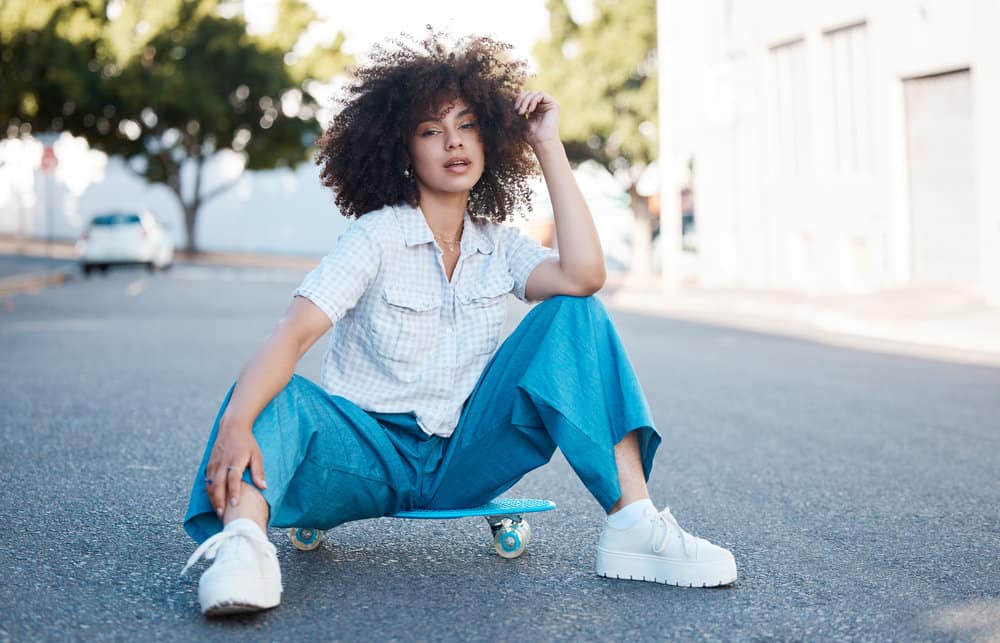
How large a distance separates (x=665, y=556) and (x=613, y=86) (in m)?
31.1

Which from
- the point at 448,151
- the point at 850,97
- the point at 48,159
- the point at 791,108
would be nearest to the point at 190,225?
the point at 48,159

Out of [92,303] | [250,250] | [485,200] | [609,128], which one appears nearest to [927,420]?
[485,200]

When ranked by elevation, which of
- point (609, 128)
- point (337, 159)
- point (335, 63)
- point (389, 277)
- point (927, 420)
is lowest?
point (927, 420)

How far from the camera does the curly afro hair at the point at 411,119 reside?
148 inches

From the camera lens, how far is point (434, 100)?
3.75 meters

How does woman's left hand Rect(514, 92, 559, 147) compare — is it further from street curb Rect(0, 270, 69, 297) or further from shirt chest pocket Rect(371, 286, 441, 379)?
street curb Rect(0, 270, 69, 297)

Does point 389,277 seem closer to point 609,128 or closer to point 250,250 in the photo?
point 609,128

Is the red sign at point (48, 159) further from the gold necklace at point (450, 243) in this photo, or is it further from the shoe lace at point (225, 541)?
the shoe lace at point (225, 541)

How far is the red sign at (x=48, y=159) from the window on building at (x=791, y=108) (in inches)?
603

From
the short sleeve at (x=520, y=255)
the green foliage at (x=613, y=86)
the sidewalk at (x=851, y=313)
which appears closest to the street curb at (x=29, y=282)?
the sidewalk at (x=851, y=313)

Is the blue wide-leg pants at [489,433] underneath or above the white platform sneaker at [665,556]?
above

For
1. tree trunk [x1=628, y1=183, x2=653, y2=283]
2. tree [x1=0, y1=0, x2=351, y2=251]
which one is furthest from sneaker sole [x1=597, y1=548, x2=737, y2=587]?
tree [x1=0, y1=0, x2=351, y2=251]

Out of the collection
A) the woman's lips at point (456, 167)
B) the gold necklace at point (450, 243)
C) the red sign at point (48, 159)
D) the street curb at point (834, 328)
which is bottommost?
the street curb at point (834, 328)

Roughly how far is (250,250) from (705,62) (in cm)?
2423
